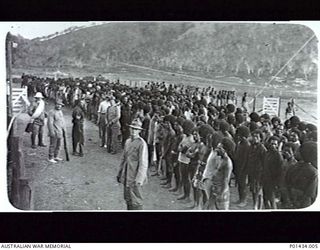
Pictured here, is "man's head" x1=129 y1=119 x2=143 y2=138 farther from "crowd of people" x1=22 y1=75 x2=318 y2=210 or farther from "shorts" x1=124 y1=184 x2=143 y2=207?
"shorts" x1=124 y1=184 x2=143 y2=207

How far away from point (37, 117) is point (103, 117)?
0.41 meters

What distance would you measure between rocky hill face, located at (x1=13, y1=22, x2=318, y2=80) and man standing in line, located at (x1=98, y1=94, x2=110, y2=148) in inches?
9.3

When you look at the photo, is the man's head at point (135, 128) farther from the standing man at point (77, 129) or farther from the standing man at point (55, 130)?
the standing man at point (55, 130)

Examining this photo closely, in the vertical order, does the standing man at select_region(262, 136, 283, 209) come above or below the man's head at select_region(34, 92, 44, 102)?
below

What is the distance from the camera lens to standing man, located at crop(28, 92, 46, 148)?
17.9 ft

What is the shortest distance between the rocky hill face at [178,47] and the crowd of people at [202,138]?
5.5 inches

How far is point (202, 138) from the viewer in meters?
5.45

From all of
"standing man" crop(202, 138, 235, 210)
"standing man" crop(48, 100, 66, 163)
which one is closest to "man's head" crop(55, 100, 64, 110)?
"standing man" crop(48, 100, 66, 163)

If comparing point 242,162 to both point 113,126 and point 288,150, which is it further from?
point 113,126

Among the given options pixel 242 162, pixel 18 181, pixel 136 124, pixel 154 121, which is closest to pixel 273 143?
pixel 242 162
